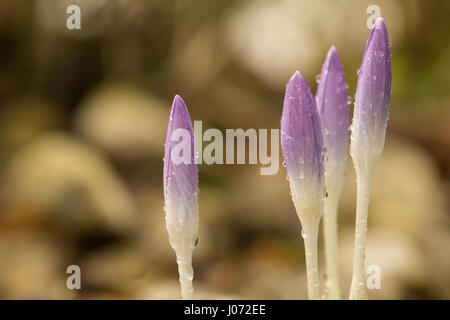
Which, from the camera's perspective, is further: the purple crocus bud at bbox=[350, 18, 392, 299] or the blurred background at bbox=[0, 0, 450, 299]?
the blurred background at bbox=[0, 0, 450, 299]

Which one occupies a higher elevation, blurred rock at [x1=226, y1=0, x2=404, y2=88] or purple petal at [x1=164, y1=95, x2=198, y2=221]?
blurred rock at [x1=226, y1=0, x2=404, y2=88]

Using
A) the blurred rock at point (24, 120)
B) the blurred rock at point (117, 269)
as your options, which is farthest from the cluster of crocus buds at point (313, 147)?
the blurred rock at point (24, 120)

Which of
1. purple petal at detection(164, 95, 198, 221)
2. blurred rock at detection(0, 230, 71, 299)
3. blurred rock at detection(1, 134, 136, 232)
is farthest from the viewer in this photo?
blurred rock at detection(1, 134, 136, 232)

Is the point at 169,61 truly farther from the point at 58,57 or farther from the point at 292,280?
the point at 292,280

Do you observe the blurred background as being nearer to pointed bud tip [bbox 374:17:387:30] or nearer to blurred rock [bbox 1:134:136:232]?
blurred rock [bbox 1:134:136:232]

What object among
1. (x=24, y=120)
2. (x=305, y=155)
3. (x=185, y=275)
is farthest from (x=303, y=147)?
(x=24, y=120)

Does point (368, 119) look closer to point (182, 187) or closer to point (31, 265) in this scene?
point (182, 187)

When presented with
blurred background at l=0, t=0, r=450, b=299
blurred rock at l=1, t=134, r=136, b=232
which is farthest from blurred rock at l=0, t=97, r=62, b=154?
blurred rock at l=1, t=134, r=136, b=232

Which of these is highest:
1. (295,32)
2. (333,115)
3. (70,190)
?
(295,32)
